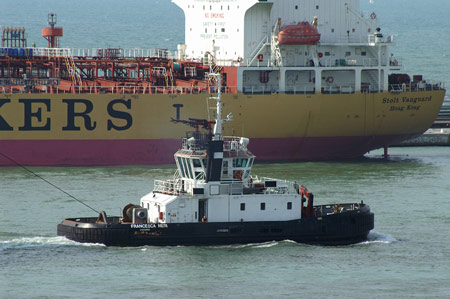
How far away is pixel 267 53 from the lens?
57031 mm

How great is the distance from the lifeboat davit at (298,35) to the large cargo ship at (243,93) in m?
0.05

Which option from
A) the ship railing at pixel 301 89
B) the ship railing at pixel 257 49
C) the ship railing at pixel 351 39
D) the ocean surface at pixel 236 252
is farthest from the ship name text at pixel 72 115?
the ship railing at pixel 351 39

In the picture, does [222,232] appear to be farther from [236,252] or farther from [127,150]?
[127,150]

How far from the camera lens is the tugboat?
34312 millimetres

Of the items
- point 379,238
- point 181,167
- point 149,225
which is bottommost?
point 379,238

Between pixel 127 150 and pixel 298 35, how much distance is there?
10.7 meters

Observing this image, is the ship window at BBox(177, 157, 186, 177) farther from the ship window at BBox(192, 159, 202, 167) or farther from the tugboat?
the ship window at BBox(192, 159, 202, 167)

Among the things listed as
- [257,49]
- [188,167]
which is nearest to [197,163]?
[188,167]

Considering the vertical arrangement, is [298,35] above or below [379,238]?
above

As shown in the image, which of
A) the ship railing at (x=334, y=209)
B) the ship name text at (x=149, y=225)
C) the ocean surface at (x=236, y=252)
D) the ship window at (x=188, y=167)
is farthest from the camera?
the ship railing at (x=334, y=209)

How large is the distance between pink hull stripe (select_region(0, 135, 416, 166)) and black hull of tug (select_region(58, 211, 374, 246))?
19.1 m

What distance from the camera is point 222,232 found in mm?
34406

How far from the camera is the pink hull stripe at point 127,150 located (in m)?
54.1

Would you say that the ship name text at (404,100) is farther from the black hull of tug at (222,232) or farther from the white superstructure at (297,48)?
the black hull of tug at (222,232)
